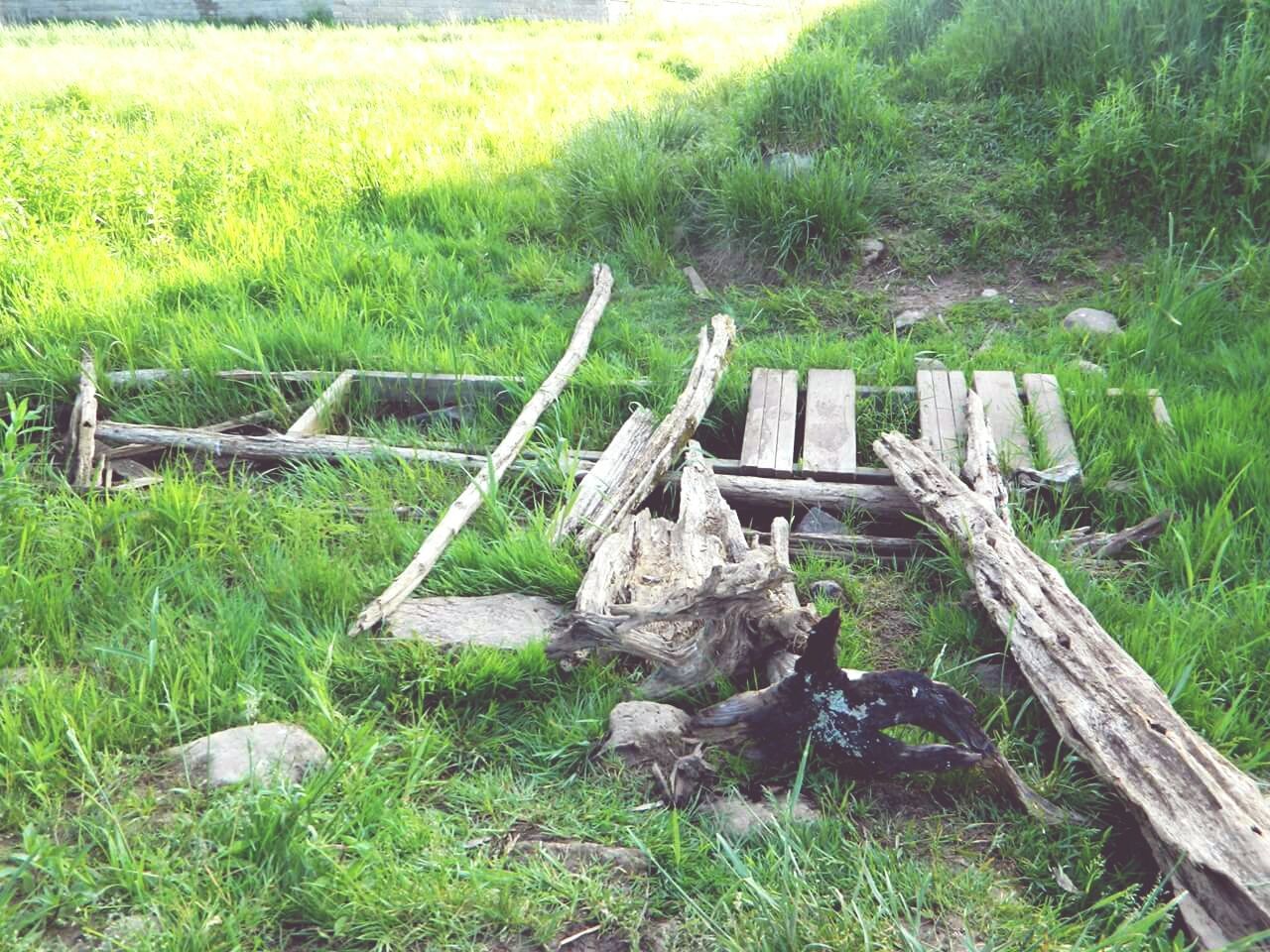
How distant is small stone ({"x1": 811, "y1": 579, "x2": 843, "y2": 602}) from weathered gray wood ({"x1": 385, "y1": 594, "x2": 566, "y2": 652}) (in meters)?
0.94

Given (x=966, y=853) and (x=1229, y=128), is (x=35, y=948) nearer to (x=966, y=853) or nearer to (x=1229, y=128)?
(x=966, y=853)

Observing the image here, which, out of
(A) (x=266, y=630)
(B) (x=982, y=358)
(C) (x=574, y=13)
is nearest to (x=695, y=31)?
(C) (x=574, y=13)

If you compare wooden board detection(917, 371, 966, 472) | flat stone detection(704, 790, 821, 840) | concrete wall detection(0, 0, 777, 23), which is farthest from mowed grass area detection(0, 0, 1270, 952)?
concrete wall detection(0, 0, 777, 23)

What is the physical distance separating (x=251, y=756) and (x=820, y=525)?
7.64 ft

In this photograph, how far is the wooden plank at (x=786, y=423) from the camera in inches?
165

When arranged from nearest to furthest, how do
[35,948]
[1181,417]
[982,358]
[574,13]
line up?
[35,948]
[1181,417]
[982,358]
[574,13]

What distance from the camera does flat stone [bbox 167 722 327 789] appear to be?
2.53 meters

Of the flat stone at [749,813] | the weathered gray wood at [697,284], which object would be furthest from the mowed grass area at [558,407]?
the weathered gray wood at [697,284]

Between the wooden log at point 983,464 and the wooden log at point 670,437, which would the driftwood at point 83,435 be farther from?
the wooden log at point 983,464

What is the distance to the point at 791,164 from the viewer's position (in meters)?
6.57

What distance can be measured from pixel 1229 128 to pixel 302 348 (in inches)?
219

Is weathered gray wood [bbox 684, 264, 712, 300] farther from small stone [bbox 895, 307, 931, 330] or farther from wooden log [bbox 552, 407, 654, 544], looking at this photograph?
wooden log [bbox 552, 407, 654, 544]

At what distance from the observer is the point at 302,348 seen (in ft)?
16.8

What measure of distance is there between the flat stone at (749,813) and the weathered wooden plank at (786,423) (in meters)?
1.84
